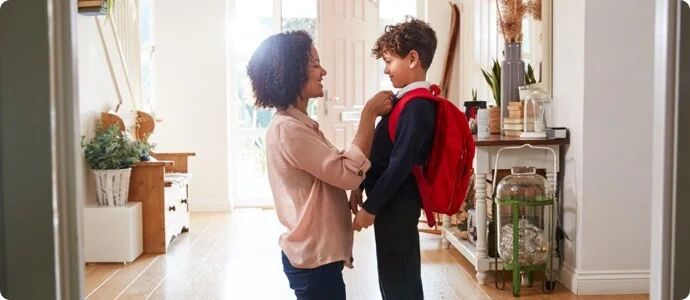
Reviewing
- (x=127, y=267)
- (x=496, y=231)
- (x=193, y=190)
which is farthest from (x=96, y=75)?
(x=496, y=231)

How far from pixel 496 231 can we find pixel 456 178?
5.93 ft

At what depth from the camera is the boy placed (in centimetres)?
204

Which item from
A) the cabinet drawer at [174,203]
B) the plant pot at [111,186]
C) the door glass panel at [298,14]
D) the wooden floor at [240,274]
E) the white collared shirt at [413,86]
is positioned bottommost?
the wooden floor at [240,274]

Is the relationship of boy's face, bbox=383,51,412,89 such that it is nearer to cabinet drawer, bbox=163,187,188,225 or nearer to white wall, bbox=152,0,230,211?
cabinet drawer, bbox=163,187,188,225

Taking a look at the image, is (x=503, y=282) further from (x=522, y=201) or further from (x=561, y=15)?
(x=561, y=15)

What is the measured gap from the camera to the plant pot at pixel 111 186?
455 centimetres

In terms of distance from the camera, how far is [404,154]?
6.64ft

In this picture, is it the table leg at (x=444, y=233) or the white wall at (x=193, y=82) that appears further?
the white wall at (x=193, y=82)

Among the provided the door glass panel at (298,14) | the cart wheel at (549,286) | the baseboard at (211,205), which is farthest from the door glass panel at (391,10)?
the cart wheel at (549,286)

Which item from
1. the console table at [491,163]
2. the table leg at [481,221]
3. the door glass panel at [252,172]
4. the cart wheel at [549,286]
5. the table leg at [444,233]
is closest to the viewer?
the cart wheel at [549,286]

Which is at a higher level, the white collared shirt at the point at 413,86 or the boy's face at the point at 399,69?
the boy's face at the point at 399,69

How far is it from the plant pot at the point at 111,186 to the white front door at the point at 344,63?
7.21ft

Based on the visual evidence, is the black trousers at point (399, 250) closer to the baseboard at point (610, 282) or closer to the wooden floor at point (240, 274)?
the wooden floor at point (240, 274)

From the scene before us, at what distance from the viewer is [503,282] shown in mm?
3865
